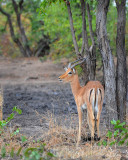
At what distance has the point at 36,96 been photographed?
12.4 meters

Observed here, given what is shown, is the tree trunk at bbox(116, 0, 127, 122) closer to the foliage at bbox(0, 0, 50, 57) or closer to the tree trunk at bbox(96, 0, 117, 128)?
the tree trunk at bbox(96, 0, 117, 128)

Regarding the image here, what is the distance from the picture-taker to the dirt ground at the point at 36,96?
759cm

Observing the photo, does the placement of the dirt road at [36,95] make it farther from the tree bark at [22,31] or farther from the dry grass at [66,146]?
the tree bark at [22,31]

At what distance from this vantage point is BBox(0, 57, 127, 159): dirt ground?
7.59 m

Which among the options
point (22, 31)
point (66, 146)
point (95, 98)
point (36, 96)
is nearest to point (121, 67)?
point (95, 98)

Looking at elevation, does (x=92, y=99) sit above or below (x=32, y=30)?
below

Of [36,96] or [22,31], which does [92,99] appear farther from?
[22,31]

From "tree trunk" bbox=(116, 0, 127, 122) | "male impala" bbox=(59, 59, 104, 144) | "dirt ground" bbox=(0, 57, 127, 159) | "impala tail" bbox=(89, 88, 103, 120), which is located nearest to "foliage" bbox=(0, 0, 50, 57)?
"dirt ground" bbox=(0, 57, 127, 159)

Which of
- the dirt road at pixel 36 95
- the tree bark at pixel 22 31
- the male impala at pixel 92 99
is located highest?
the tree bark at pixel 22 31

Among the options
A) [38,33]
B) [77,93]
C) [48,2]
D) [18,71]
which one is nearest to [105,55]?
[77,93]

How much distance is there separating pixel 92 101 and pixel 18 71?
1342 cm

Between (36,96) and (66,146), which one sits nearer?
(66,146)

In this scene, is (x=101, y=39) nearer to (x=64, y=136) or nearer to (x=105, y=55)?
(x=105, y=55)

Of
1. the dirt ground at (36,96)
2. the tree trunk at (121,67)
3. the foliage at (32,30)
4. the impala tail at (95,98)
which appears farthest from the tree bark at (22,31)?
the impala tail at (95,98)
